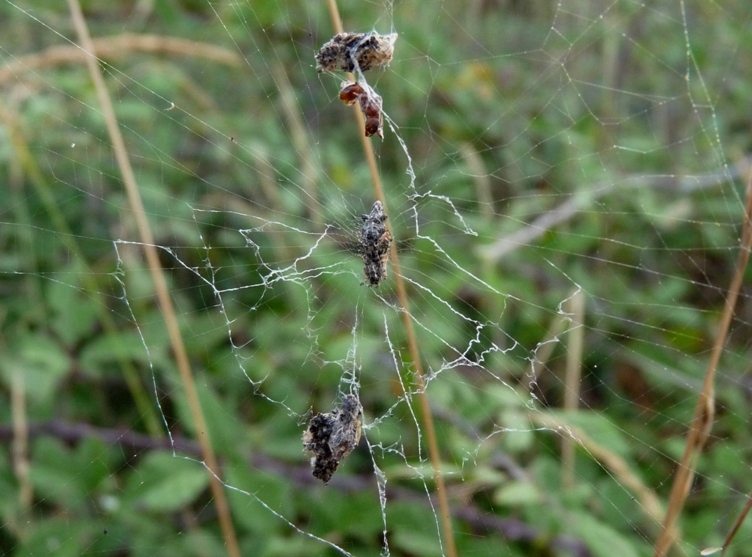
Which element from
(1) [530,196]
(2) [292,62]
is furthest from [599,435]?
(2) [292,62]

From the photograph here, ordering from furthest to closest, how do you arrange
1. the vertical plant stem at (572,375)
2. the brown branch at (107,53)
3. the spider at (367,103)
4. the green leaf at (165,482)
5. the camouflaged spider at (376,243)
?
the brown branch at (107,53) < the vertical plant stem at (572,375) < the green leaf at (165,482) < the camouflaged spider at (376,243) < the spider at (367,103)

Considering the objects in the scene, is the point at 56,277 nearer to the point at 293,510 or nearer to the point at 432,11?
the point at 293,510

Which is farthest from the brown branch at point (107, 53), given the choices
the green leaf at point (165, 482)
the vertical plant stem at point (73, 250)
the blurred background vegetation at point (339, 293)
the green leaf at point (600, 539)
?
the green leaf at point (600, 539)

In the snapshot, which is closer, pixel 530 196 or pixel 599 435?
pixel 599 435

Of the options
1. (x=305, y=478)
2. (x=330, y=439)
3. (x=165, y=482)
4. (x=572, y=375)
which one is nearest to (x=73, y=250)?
(x=165, y=482)

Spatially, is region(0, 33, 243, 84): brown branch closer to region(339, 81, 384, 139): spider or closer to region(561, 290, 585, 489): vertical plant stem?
region(339, 81, 384, 139): spider

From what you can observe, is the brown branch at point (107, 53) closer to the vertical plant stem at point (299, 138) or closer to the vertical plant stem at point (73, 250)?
the vertical plant stem at point (73, 250)

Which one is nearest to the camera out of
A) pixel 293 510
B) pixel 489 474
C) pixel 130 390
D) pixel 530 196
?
pixel 489 474
